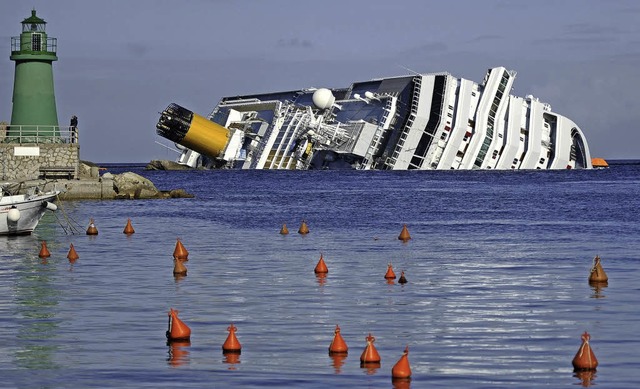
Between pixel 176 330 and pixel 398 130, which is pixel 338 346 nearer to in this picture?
pixel 176 330

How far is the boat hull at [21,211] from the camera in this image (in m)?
38.5

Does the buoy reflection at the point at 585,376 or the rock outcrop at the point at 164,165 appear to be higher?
the rock outcrop at the point at 164,165

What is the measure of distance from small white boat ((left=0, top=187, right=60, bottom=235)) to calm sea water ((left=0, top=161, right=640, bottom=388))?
2.02ft

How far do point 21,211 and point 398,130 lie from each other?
62.7m

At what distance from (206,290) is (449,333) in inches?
295

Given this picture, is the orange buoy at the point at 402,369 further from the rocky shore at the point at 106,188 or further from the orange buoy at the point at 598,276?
the rocky shore at the point at 106,188

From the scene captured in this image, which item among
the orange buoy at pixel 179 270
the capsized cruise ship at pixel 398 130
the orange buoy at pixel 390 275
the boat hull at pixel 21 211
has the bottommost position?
the orange buoy at pixel 390 275

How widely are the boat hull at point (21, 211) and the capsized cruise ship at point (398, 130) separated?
58463mm

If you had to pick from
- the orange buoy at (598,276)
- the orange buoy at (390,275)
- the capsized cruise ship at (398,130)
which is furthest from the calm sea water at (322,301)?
the capsized cruise ship at (398,130)

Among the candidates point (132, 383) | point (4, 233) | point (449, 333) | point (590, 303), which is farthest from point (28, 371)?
point (4, 233)

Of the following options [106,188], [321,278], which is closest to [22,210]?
[321,278]

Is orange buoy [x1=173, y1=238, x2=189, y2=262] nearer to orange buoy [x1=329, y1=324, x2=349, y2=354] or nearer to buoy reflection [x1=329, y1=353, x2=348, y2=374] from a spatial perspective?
orange buoy [x1=329, y1=324, x2=349, y2=354]

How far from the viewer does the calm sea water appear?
1753 cm

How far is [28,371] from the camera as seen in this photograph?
57.7 ft
